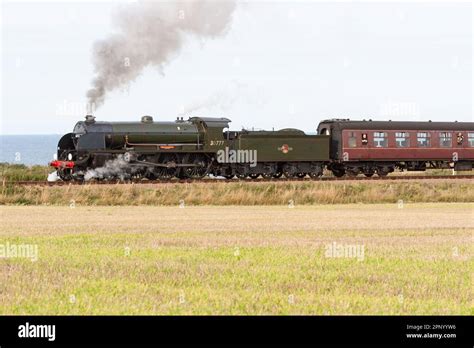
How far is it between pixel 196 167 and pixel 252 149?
3.51 m

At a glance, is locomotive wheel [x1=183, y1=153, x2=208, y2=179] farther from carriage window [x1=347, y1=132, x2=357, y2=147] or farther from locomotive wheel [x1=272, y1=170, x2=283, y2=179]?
carriage window [x1=347, y1=132, x2=357, y2=147]

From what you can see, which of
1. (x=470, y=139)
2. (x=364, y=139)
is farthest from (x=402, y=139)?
(x=470, y=139)

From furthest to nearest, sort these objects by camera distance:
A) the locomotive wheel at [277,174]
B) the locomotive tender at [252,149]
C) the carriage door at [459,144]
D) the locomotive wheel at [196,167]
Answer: the carriage door at [459,144] < the locomotive wheel at [277,174] < the locomotive wheel at [196,167] < the locomotive tender at [252,149]

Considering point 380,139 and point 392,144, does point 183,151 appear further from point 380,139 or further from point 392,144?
point 392,144

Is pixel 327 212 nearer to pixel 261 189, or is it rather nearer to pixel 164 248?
pixel 261 189

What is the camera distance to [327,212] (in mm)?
29578

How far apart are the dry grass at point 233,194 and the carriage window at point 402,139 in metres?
8.08

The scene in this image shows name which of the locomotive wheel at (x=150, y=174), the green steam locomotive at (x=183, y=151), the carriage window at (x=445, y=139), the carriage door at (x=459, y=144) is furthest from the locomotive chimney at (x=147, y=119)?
the carriage door at (x=459, y=144)

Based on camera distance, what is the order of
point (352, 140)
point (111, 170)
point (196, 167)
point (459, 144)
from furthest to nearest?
point (459, 144) → point (352, 140) → point (196, 167) → point (111, 170)

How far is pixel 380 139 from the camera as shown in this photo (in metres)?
45.8

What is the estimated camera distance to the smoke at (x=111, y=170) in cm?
3847

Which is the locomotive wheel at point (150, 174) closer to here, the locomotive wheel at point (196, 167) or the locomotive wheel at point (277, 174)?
the locomotive wheel at point (196, 167)

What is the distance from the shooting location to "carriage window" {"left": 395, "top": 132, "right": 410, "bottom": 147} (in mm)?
46125

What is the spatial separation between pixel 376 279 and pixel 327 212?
625 inches
